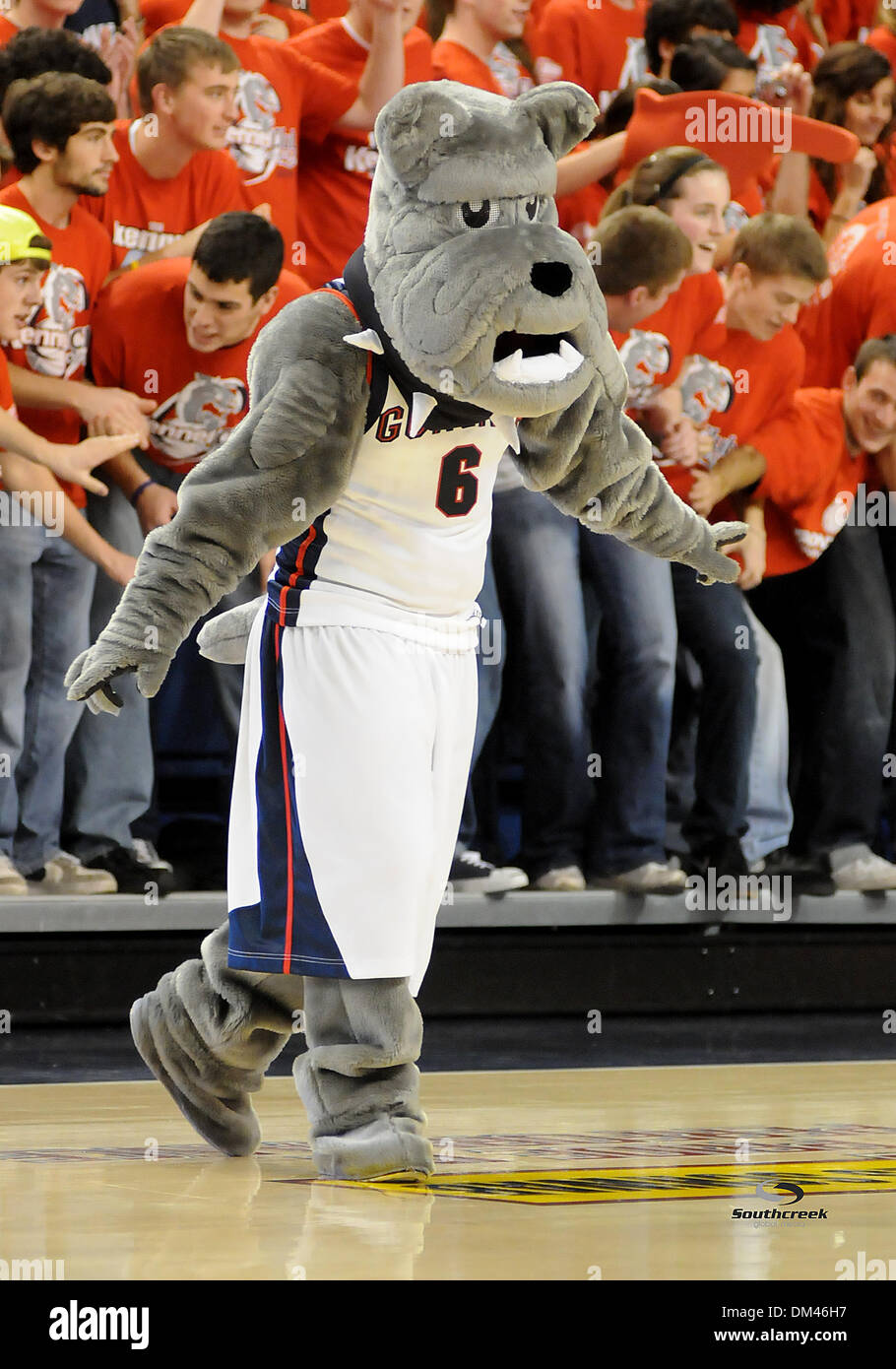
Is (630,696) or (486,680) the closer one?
(486,680)

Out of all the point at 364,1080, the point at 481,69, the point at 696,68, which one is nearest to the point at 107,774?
the point at 364,1080

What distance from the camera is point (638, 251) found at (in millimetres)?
4410

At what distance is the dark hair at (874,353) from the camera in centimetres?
490

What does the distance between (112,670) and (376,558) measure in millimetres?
343

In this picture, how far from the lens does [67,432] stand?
13.4ft

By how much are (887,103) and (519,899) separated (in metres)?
2.24

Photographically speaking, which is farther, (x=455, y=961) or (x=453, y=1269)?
(x=455, y=961)

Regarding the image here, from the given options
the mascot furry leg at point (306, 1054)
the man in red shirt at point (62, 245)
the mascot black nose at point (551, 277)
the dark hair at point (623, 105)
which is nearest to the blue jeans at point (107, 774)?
the man in red shirt at point (62, 245)

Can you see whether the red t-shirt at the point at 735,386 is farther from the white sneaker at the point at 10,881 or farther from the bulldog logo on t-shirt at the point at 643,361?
the white sneaker at the point at 10,881

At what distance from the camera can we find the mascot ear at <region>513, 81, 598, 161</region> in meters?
2.46

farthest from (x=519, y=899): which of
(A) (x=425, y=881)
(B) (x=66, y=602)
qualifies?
(A) (x=425, y=881)

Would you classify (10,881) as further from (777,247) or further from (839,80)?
(839,80)
